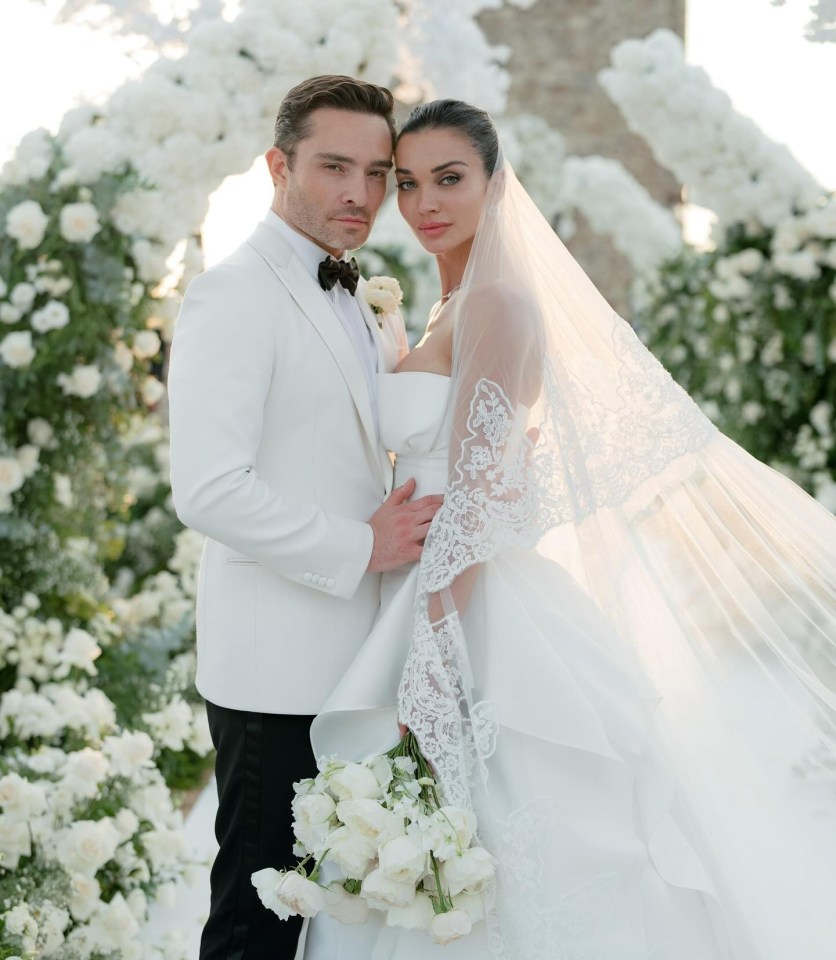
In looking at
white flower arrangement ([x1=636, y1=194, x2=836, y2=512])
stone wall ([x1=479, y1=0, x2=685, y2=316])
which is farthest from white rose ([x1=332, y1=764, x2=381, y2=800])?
stone wall ([x1=479, y1=0, x2=685, y2=316])

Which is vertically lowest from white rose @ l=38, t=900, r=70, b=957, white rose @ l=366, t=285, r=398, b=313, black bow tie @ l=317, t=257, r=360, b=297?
white rose @ l=38, t=900, r=70, b=957

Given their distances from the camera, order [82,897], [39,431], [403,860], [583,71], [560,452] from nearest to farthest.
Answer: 1. [403,860]
2. [560,452]
3. [82,897]
4. [39,431]
5. [583,71]

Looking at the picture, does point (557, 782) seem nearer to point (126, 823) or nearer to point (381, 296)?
point (381, 296)

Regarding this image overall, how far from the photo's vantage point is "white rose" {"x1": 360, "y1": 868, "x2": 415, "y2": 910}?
2.13 metres

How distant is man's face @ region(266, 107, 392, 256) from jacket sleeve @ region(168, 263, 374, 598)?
11.5 inches

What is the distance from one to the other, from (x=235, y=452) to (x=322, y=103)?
0.81m

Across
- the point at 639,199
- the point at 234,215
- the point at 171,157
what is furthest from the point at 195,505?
the point at 639,199

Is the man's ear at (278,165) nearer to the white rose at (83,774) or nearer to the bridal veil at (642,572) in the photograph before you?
the bridal veil at (642,572)

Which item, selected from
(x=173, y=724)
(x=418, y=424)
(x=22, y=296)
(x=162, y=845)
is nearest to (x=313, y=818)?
(x=418, y=424)

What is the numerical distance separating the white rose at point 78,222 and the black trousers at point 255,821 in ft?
7.77

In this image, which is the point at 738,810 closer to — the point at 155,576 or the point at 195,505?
the point at 195,505

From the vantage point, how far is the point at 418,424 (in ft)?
8.18

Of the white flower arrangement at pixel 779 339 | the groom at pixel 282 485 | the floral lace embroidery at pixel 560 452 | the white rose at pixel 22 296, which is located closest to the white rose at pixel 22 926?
the groom at pixel 282 485

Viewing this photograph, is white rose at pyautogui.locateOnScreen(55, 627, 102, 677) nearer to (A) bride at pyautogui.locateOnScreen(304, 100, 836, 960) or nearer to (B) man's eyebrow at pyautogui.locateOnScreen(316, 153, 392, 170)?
(A) bride at pyautogui.locateOnScreen(304, 100, 836, 960)
